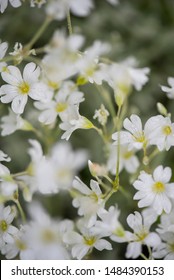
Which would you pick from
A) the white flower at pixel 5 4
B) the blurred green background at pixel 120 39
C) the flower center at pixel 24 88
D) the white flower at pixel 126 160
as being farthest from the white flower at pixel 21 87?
the blurred green background at pixel 120 39

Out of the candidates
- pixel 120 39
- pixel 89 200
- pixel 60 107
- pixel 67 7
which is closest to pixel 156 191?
pixel 89 200

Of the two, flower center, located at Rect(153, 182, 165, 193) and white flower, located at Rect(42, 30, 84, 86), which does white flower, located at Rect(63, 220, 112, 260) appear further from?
white flower, located at Rect(42, 30, 84, 86)

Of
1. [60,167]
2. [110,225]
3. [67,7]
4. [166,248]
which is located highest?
[67,7]

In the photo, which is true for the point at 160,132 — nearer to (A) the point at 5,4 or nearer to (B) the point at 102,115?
(B) the point at 102,115

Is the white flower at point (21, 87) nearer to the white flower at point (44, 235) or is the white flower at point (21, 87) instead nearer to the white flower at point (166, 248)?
the white flower at point (44, 235)

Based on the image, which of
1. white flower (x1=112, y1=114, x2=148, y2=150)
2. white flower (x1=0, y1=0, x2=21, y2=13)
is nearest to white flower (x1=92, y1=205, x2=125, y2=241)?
white flower (x1=112, y1=114, x2=148, y2=150)

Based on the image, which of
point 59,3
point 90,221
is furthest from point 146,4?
point 90,221
